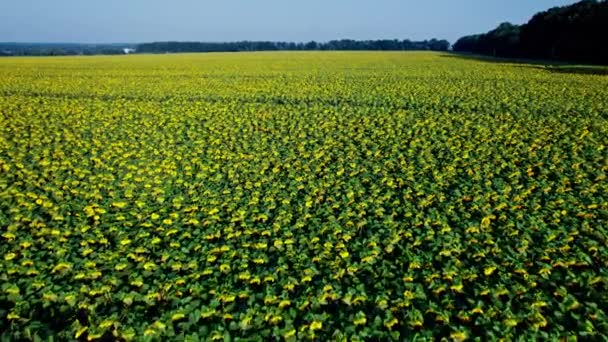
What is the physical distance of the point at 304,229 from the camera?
17.9ft

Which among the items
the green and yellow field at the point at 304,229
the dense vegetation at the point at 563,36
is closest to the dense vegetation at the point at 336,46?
the dense vegetation at the point at 563,36

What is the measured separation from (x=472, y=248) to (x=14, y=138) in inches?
398

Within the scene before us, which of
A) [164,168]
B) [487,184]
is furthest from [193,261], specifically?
[487,184]

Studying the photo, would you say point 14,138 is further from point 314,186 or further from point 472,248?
point 472,248

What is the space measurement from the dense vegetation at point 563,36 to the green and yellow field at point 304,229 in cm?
3285

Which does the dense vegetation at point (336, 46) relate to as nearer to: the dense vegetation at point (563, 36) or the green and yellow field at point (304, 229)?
the dense vegetation at point (563, 36)

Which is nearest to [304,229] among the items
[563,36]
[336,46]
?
[563,36]

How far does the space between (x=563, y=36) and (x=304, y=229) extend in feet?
158

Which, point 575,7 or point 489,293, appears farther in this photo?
point 575,7

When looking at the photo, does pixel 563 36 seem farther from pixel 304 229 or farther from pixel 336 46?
pixel 336 46

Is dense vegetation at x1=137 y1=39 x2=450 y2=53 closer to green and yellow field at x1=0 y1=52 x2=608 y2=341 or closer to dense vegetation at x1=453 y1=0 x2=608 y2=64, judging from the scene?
dense vegetation at x1=453 y1=0 x2=608 y2=64

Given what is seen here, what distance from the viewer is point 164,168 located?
7859 mm

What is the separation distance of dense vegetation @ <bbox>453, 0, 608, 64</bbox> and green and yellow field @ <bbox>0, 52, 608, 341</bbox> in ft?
108

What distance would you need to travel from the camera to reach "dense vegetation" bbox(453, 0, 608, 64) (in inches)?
1458
